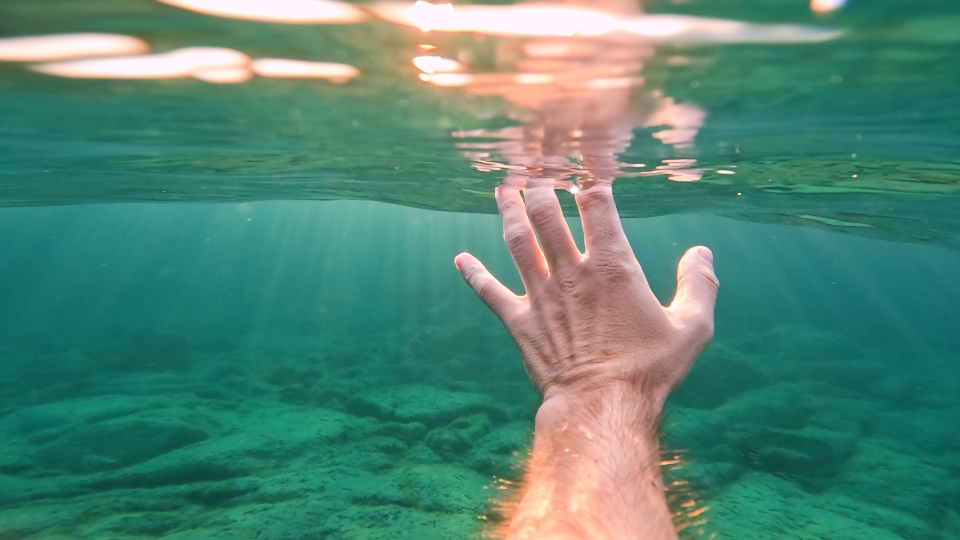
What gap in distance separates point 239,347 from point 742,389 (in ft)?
65.9

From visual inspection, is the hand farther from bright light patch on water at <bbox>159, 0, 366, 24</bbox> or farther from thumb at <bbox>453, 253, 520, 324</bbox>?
bright light patch on water at <bbox>159, 0, 366, 24</bbox>

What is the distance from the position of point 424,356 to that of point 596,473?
16532 mm

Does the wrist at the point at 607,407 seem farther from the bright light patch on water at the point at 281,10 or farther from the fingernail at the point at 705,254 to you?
the bright light patch on water at the point at 281,10

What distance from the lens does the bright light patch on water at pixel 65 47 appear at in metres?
4.50

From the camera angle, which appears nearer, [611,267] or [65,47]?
[611,267]

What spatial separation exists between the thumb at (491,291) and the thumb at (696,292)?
1214 mm

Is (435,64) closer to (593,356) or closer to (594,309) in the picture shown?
(594,309)

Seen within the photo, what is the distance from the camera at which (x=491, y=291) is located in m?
4.04

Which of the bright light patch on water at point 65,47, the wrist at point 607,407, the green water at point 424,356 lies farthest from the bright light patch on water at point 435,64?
the wrist at point 607,407

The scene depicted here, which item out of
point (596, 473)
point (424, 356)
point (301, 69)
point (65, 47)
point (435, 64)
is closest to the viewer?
point (596, 473)

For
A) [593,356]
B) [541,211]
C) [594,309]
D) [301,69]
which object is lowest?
[593,356]

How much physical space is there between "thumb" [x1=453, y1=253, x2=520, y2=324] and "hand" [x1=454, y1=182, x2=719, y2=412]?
0.04 feet

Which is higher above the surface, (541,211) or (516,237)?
(541,211)

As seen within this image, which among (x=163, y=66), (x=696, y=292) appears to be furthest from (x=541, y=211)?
(x=163, y=66)
